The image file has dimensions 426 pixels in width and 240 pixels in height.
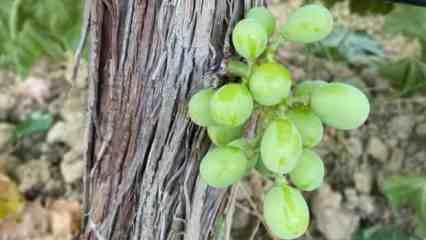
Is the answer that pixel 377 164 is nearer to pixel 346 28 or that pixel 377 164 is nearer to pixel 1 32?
pixel 346 28

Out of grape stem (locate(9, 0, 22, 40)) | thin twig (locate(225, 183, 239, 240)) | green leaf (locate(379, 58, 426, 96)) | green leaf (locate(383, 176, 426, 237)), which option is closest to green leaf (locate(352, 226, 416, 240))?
green leaf (locate(383, 176, 426, 237))

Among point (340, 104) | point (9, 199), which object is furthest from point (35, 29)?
point (340, 104)

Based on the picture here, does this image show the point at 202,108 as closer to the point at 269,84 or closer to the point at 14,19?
the point at 269,84

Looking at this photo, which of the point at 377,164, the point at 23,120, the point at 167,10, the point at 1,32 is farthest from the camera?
the point at 23,120

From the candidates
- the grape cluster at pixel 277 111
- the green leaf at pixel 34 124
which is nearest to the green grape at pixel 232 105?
the grape cluster at pixel 277 111

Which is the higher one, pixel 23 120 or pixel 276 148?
pixel 276 148

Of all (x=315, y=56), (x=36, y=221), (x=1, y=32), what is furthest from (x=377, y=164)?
(x=1, y=32)
